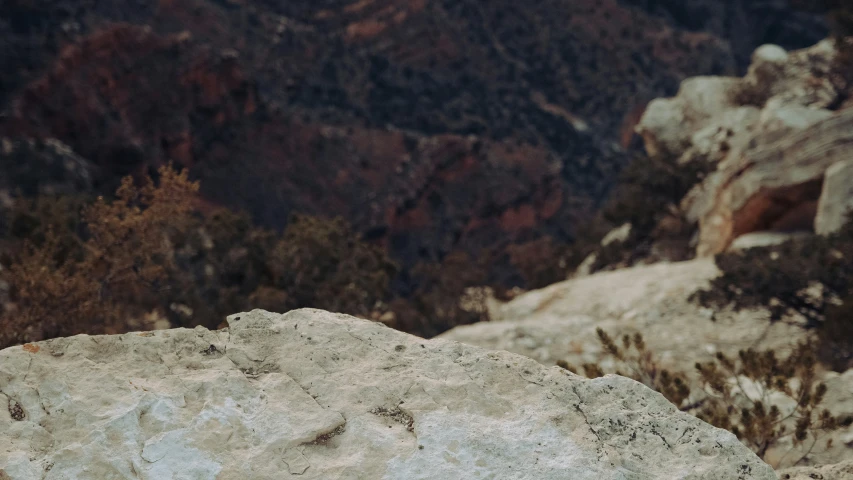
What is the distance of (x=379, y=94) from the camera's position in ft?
236

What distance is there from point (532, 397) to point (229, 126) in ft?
180

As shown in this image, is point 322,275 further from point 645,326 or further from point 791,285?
point 791,285

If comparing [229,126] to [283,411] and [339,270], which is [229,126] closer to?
[339,270]

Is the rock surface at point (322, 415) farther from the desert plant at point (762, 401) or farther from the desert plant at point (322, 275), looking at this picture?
the desert plant at point (322, 275)

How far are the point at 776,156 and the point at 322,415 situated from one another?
58.2ft

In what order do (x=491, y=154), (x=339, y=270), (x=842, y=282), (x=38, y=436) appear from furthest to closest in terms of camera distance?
(x=491, y=154) < (x=339, y=270) < (x=842, y=282) < (x=38, y=436)

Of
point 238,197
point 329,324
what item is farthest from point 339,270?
point 238,197

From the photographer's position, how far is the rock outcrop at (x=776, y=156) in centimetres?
1752

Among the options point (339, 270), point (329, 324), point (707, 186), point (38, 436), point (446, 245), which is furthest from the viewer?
point (446, 245)

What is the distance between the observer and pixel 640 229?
2556 cm

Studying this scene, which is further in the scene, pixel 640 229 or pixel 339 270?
pixel 640 229

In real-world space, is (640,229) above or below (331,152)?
above

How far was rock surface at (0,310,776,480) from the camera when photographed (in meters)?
3.49

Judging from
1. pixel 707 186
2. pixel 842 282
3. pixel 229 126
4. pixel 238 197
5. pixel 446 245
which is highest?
pixel 842 282
